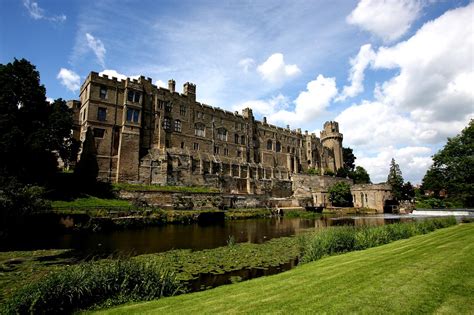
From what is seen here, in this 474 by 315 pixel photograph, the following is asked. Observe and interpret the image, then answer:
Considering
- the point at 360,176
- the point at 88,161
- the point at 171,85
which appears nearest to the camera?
the point at 88,161

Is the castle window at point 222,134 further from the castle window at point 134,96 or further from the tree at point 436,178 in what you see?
the tree at point 436,178

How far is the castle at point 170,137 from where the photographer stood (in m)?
42.8

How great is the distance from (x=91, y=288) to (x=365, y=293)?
7.58m

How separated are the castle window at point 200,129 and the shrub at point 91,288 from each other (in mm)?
48276

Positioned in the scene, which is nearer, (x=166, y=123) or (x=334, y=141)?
(x=166, y=123)

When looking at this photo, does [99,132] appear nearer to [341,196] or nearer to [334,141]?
[341,196]

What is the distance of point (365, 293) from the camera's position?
5.98m

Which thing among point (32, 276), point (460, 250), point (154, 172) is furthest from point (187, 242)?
point (154, 172)

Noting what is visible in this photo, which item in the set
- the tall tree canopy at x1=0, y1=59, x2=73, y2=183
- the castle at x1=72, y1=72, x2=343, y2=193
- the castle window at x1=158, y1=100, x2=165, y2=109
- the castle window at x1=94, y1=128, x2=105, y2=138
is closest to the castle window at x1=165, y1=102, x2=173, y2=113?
the castle at x1=72, y1=72, x2=343, y2=193

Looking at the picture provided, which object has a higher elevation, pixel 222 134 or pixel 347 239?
pixel 222 134

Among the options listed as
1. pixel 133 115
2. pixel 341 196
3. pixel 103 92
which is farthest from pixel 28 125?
pixel 341 196

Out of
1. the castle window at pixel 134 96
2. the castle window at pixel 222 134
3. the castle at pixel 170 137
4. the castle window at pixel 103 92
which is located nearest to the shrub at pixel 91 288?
the castle at pixel 170 137

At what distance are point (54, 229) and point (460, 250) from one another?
27.9 m

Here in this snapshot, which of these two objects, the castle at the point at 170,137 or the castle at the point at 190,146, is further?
the castle at the point at 190,146
